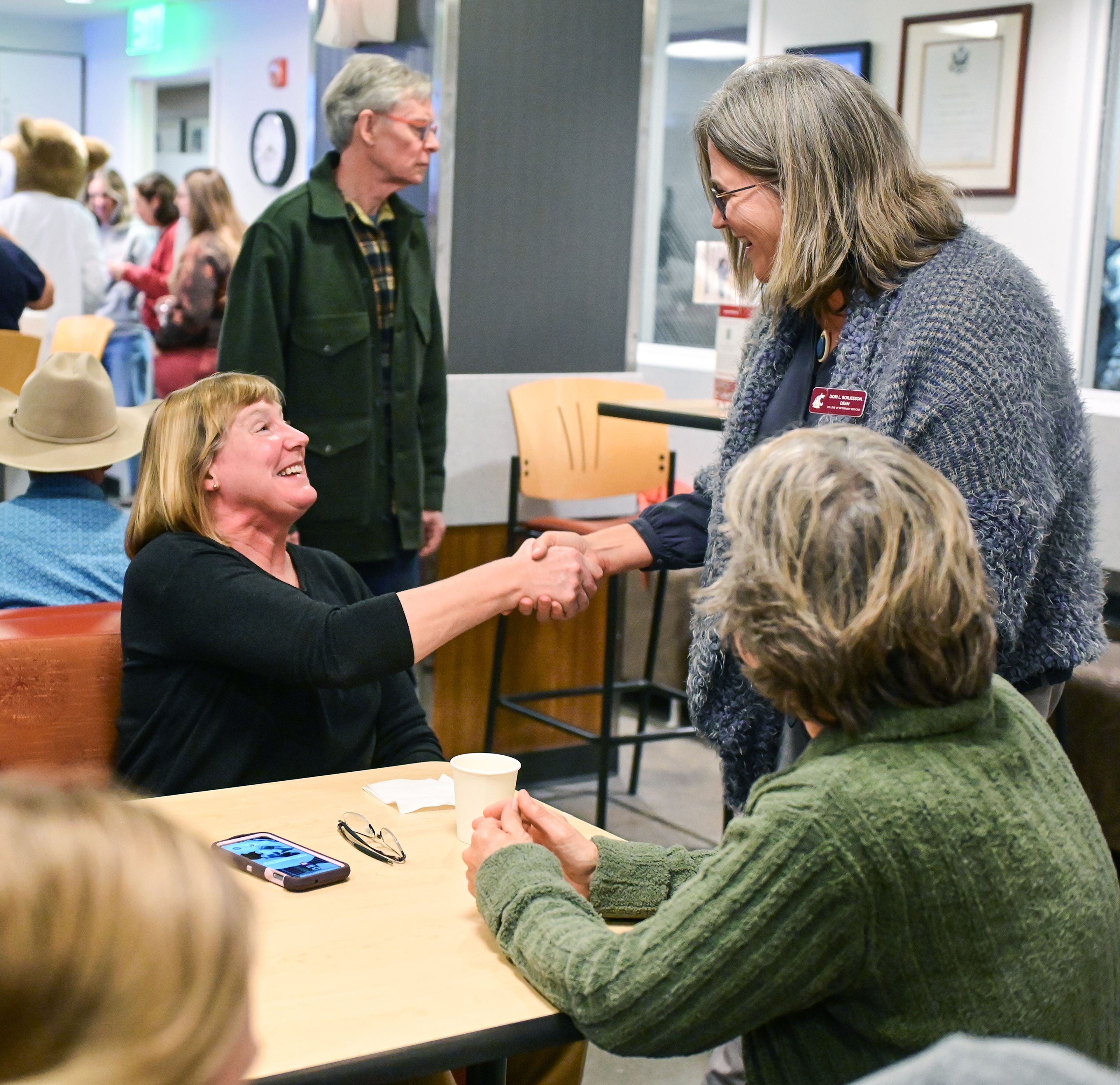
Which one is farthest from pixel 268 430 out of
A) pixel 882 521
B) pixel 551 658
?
pixel 551 658

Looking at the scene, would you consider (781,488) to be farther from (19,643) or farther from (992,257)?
(19,643)

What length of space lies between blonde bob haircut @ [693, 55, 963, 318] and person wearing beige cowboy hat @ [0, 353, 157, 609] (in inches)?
54.1

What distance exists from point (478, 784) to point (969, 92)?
4.24 m

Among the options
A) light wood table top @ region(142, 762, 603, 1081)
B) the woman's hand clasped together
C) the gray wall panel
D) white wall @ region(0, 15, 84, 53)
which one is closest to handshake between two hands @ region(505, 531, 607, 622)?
the woman's hand clasped together

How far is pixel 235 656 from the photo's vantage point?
1972mm

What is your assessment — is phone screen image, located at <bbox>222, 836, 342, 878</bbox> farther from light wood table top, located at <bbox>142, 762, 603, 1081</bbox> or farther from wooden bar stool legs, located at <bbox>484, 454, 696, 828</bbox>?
wooden bar stool legs, located at <bbox>484, 454, 696, 828</bbox>

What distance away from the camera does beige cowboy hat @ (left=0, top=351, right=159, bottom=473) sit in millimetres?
2688

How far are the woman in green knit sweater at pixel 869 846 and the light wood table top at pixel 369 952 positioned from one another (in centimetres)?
10

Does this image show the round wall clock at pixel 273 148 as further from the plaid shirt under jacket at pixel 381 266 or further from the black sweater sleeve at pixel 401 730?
the black sweater sleeve at pixel 401 730

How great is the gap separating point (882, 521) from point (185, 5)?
10090 millimetres

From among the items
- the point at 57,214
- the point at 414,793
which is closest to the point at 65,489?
the point at 414,793

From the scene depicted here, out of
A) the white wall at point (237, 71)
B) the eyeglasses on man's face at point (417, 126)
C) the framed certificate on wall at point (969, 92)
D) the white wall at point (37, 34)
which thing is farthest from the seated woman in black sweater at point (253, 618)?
the white wall at point (37, 34)

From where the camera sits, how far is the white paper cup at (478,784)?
64.3 inches

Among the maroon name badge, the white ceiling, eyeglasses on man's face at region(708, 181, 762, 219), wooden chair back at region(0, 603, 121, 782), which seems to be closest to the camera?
the maroon name badge
